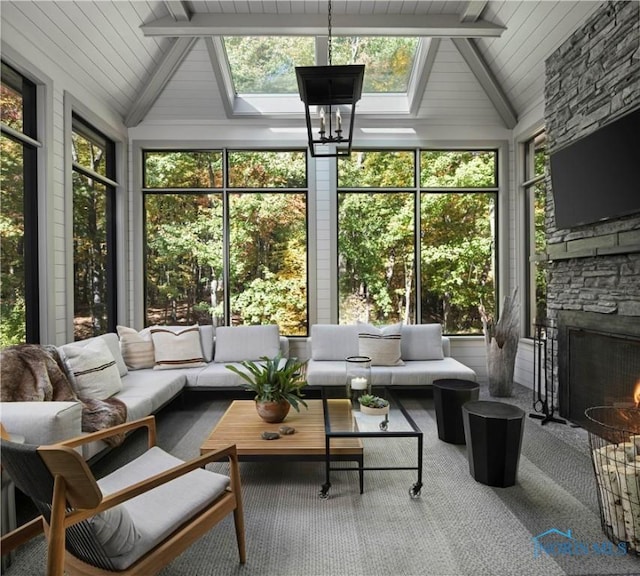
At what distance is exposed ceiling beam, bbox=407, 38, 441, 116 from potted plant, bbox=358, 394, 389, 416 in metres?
4.01

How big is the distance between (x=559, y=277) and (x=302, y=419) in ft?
9.19

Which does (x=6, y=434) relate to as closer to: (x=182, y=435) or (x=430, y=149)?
(x=182, y=435)

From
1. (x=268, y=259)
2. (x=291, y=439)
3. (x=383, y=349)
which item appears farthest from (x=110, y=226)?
(x=291, y=439)

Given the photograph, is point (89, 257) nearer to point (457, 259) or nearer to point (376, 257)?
point (376, 257)

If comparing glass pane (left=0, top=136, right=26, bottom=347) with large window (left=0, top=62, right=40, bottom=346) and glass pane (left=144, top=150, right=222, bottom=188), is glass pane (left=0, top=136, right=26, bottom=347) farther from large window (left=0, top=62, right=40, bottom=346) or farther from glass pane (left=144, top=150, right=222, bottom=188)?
glass pane (left=144, top=150, right=222, bottom=188)

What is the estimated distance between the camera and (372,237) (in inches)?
228

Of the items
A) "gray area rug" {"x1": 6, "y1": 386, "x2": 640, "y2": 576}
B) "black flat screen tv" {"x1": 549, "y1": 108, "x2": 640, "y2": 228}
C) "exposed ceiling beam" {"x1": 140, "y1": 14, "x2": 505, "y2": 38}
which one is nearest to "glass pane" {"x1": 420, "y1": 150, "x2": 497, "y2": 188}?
"exposed ceiling beam" {"x1": 140, "y1": 14, "x2": 505, "y2": 38}

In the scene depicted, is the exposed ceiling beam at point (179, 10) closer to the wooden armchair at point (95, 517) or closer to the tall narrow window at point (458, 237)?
the tall narrow window at point (458, 237)

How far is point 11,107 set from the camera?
3.56m

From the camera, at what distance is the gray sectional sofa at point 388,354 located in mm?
4477

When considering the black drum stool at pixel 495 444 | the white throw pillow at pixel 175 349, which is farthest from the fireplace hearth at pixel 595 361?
the white throw pillow at pixel 175 349

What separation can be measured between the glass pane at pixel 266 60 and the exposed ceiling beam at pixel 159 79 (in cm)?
51

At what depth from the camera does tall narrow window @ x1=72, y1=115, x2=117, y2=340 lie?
4.59 meters

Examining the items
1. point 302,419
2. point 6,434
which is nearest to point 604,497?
point 302,419
